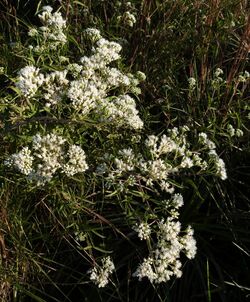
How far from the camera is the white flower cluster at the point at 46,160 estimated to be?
2113mm

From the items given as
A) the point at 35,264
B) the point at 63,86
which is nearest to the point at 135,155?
the point at 63,86

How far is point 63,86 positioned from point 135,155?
0.50 m

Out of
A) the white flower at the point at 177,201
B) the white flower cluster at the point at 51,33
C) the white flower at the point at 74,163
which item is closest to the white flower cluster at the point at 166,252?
the white flower at the point at 177,201

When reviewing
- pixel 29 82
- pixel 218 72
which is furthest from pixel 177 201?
pixel 218 72

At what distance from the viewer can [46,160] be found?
212 centimetres

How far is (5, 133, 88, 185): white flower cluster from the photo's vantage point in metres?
2.11

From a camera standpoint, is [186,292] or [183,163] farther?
[186,292]

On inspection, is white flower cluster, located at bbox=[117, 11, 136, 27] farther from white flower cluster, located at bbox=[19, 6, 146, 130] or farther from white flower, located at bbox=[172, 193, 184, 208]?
white flower, located at bbox=[172, 193, 184, 208]

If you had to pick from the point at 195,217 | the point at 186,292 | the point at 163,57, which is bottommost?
the point at 186,292

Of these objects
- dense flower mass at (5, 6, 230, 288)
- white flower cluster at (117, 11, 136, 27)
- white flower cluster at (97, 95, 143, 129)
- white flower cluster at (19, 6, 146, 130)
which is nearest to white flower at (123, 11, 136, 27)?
white flower cluster at (117, 11, 136, 27)

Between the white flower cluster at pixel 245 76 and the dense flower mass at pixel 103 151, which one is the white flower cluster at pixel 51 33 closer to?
the dense flower mass at pixel 103 151

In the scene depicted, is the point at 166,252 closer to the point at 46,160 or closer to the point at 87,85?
the point at 46,160

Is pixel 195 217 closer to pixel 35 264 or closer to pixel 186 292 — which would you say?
pixel 186 292

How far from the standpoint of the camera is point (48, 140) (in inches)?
83.7
